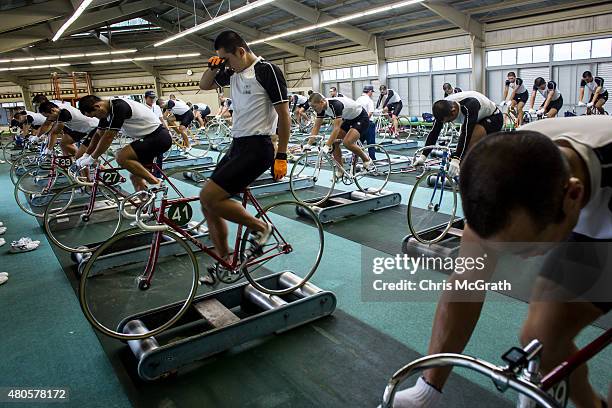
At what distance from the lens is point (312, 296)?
10.1 ft

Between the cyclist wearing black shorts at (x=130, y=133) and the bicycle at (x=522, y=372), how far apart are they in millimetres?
4142

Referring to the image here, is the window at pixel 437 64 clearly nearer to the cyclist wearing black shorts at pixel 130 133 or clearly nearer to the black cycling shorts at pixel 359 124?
the black cycling shorts at pixel 359 124

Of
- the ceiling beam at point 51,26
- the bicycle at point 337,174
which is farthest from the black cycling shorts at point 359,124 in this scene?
the ceiling beam at point 51,26

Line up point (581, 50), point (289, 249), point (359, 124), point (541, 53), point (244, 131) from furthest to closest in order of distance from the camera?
point (541, 53) → point (581, 50) → point (359, 124) → point (289, 249) → point (244, 131)

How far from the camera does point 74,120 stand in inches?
268

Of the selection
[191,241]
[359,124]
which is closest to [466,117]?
[359,124]

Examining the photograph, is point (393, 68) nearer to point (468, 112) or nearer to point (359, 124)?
point (359, 124)

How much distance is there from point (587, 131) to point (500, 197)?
0.49m

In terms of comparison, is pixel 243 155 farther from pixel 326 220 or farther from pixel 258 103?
pixel 326 220

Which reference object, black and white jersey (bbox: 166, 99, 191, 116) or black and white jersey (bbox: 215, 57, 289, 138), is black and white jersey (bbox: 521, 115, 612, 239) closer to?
black and white jersey (bbox: 215, 57, 289, 138)

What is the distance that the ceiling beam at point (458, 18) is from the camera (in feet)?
44.5

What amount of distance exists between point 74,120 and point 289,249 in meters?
4.87

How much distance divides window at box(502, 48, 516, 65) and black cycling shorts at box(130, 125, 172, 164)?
1281cm

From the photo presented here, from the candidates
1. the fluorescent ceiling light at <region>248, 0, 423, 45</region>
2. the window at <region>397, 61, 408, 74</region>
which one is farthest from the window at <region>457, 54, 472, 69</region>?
the fluorescent ceiling light at <region>248, 0, 423, 45</region>
